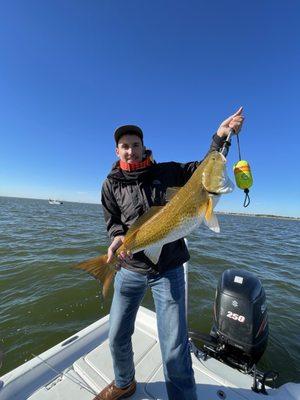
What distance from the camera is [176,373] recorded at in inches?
104

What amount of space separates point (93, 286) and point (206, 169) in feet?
24.9

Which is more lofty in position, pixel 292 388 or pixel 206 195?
pixel 206 195

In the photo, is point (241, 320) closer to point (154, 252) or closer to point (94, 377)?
point (94, 377)

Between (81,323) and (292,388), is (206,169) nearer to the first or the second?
(292,388)

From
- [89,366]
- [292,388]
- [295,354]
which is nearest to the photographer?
[292,388]

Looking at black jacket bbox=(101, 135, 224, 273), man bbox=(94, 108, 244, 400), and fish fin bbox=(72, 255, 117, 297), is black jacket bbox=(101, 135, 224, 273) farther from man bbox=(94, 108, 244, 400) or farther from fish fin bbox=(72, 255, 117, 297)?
fish fin bbox=(72, 255, 117, 297)

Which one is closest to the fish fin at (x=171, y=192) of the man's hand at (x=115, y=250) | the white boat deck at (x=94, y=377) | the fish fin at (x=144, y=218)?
the fish fin at (x=144, y=218)

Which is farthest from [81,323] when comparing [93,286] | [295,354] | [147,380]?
[295,354]

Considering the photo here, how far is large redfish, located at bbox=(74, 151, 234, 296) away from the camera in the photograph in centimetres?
242

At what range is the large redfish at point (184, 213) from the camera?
2422mm

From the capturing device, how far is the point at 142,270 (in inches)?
113

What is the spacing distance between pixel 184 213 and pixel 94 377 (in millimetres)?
2861

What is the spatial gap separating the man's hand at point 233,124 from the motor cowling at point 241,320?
3.06 meters

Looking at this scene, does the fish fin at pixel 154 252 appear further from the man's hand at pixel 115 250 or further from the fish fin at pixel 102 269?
the fish fin at pixel 102 269
